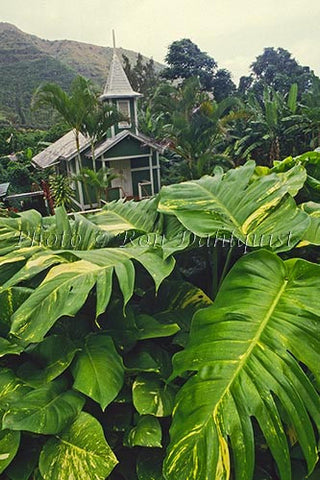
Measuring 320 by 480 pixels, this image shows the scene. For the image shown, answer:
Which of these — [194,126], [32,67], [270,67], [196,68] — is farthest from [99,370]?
[32,67]

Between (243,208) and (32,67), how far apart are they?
38.0 meters

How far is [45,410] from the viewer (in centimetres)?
91

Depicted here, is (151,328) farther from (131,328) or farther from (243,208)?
(243,208)

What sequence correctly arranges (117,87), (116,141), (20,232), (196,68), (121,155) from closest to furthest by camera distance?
(20,232)
(116,141)
(121,155)
(117,87)
(196,68)

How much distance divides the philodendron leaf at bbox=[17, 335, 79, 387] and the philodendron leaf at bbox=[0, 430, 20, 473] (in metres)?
0.13

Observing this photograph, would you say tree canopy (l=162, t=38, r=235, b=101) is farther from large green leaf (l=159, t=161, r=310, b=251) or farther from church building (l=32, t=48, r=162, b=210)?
large green leaf (l=159, t=161, r=310, b=251)

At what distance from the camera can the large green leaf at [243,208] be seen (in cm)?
112

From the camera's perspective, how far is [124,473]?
1.03 m

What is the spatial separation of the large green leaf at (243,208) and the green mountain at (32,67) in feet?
40.1

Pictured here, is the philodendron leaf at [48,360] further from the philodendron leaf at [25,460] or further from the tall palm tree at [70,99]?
the tall palm tree at [70,99]

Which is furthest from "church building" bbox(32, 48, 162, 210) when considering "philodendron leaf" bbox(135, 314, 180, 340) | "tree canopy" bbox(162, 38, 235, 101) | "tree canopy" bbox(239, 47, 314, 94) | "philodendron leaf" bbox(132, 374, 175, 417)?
"tree canopy" bbox(239, 47, 314, 94)

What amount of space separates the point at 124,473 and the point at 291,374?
0.52 m

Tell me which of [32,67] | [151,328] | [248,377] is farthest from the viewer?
[32,67]

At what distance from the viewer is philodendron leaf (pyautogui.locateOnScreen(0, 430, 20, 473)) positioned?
891mm
